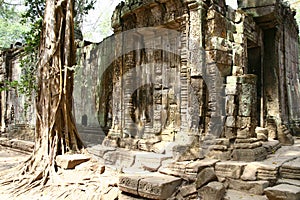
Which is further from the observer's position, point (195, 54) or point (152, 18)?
point (152, 18)

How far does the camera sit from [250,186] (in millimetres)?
4742

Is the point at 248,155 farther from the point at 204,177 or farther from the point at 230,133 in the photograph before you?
the point at 204,177

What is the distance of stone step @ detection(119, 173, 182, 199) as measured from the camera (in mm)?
4047

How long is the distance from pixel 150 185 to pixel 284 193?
76.6 inches

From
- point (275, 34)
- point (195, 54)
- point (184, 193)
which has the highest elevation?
point (275, 34)

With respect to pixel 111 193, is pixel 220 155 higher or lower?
higher

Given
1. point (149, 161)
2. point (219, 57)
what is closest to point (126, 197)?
point (149, 161)

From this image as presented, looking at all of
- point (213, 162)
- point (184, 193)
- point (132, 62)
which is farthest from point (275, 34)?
point (184, 193)

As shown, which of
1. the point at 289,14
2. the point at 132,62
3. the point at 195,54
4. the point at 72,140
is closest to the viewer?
the point at 72,140

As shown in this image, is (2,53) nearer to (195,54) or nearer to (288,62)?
(195,54)

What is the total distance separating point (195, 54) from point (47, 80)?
3.42 meters

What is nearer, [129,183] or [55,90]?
[129,183]

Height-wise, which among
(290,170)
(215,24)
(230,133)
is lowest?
(290,170)

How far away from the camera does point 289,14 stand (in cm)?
941
